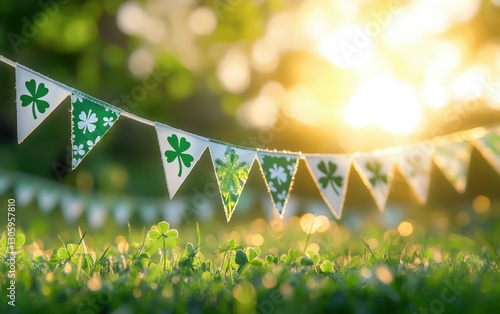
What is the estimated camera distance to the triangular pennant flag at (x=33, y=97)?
2750 mm

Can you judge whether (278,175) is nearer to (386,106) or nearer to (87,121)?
(87,121)

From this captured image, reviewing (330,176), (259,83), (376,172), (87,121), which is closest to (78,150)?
(87,121)

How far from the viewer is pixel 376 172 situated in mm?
4188

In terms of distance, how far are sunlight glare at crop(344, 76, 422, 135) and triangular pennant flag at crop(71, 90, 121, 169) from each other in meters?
7.63

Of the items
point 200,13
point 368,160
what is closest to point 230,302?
point 368,160

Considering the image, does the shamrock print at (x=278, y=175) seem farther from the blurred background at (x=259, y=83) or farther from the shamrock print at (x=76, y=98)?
the blurred background at (x=259, y=83)

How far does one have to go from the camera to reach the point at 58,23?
8617mm

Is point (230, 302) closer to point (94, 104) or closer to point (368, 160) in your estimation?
point (94, 104)

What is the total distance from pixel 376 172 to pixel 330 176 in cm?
54

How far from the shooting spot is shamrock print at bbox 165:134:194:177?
121 inches

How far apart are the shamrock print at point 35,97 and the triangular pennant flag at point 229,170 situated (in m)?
0.85

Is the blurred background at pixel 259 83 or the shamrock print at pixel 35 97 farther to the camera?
the blurred background at pixel 259 83

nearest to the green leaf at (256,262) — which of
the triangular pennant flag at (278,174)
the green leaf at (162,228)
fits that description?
the green leaf at (162,228)

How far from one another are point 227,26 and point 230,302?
833 centimetres
